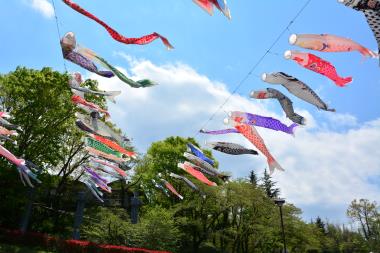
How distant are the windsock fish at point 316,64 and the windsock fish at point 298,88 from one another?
0.90m

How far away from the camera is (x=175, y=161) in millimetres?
35938

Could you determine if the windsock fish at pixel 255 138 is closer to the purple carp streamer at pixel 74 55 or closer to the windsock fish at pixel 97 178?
the purple carp streamer at pixel 74 55

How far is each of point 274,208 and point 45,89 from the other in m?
22.4

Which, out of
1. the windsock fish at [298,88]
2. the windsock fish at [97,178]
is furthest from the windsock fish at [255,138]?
the windsock fish at [97,178]

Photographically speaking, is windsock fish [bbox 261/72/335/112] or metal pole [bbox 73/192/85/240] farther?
metal pole [bbox 73/192/85/240]

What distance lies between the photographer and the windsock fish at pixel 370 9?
292 inches

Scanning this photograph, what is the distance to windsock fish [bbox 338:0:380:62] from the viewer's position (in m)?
7.43

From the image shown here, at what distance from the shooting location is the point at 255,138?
1148 centimetres

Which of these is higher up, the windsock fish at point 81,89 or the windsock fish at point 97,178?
the windsock fish at point 81,89

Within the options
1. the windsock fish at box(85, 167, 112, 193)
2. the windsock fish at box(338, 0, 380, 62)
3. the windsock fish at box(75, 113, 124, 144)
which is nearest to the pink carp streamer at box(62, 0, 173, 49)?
the windsock fish at box(338, 0, 380, 62)

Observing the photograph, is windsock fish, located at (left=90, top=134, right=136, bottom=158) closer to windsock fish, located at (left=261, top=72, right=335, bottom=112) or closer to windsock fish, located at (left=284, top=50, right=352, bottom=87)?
windsock fish, located at (left=261, top=72, right=335, bottom=112)

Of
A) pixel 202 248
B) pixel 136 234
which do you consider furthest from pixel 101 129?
pixel 202 248

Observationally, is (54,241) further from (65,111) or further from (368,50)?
(368,50)

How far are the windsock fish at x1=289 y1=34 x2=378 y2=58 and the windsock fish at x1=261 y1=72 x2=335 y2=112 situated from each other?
157cm
